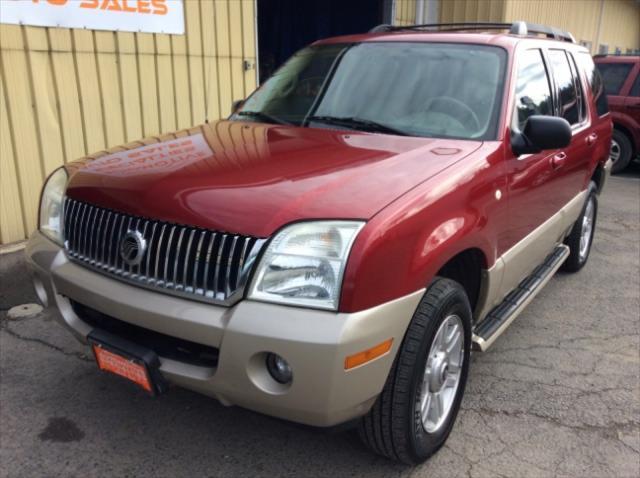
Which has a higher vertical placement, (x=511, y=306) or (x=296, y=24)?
(x=296, y=24)

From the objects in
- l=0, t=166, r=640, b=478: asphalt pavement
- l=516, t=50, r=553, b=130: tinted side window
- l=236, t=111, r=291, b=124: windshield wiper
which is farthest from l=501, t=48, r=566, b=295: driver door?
l=236, t=111, r=291, b=124: windshield wiper

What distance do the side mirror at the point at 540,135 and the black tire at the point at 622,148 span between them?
8001 millimetres

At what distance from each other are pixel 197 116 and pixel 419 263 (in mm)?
4397

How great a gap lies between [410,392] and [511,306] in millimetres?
1395

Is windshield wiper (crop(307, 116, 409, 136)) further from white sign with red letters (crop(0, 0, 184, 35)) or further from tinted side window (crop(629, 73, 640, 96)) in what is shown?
tinted side window (crop(629, 73, 640, 96))

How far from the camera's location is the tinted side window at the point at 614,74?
9883mm

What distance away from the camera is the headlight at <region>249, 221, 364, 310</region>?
210 centimetres

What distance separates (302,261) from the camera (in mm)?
2115

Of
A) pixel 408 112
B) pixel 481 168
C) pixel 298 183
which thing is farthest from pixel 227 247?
pixel 408 112

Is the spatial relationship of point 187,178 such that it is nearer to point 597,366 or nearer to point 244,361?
point 244,361

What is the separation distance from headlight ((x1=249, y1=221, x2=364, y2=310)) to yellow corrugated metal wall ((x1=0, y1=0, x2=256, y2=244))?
3.37 metres

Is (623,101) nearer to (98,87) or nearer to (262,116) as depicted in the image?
(262,116)

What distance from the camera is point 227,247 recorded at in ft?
7.22

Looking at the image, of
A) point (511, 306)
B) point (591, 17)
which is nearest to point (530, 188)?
point (511, 306)
